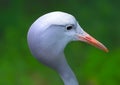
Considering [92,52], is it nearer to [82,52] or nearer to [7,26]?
[82,52]

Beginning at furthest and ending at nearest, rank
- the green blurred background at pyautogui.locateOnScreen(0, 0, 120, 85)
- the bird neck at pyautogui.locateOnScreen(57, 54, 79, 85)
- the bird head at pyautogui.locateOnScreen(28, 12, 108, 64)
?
the green blurred background at pyautogui.locateOnScreen(0, 0, 120, 85)
the bird neck at pyautogui.locateOnScreen(57, 54, 79, 85)
the bird head at pyautogui.locateOnScreen(28, 12, 108, 64)

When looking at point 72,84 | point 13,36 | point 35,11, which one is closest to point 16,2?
point 35,11

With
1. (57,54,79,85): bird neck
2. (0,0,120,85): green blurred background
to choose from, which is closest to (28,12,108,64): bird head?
(57,54,79,85): bird neck

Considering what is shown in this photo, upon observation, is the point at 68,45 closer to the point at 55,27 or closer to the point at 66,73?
the point at 66,73

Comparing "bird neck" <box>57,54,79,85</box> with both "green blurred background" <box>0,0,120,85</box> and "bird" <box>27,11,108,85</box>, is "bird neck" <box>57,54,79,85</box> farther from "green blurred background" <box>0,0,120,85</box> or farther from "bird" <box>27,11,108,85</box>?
"green blurred background" <box>0,0,120,85</box>

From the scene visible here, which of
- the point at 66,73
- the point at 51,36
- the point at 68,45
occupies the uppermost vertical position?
the point at 51,36

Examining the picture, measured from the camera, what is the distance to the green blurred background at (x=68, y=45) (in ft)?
15.6

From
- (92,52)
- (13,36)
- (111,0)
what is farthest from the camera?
(111,0)

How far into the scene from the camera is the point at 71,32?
2.88 meters

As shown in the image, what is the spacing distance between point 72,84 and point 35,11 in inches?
109

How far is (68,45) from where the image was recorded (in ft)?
16.9

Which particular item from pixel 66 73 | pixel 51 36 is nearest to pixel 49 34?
pixel 51 36

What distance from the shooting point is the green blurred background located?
15.6 feet

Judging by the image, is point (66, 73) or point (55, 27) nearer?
point (55, 27)
